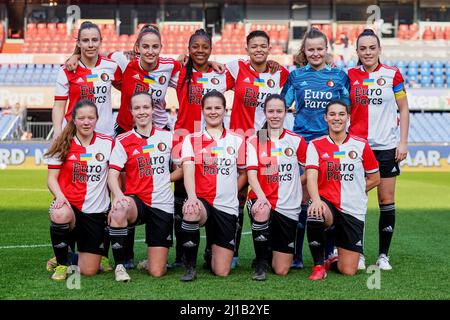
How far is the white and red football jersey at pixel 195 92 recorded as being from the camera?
20.2ft

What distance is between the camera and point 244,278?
5430mm

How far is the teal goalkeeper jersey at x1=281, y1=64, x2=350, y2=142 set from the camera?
5973 millimetres

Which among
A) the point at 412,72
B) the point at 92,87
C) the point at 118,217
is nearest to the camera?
the point at 118,217

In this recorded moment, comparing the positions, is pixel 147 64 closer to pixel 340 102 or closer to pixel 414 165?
pixel 340 102

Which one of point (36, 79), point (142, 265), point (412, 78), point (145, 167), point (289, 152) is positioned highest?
point (412, 78)

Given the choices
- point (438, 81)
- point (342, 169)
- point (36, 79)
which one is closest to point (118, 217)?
point (342, 169)

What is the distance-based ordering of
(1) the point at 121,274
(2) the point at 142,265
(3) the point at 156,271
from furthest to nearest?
(2) the point at 142,265, (3) the point at 156,271, (1) the point at 121,274

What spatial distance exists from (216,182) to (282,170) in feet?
1.71

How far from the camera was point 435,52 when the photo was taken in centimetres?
2717

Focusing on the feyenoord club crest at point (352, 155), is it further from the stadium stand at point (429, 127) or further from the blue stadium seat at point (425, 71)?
the blue stadium seat at point (425, 71)

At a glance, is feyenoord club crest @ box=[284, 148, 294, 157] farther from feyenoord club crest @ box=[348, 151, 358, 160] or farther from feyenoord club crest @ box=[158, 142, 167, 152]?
feyenoord club crest @ box=[158, 142, 167, 152]

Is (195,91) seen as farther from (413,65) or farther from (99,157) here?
(413,65)
